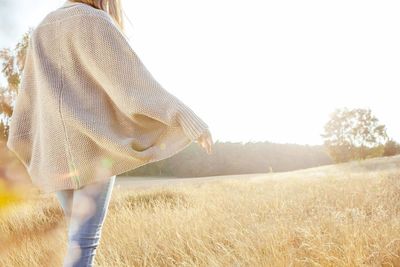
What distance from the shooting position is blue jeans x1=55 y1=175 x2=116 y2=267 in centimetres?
152

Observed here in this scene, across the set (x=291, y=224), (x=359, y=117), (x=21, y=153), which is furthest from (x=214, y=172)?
(x=21, y=153)

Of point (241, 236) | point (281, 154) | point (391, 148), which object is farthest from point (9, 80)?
point (391, 148)

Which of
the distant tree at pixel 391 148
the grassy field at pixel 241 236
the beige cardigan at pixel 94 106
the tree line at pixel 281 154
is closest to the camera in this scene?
the beige cardigan at pixel 94 106

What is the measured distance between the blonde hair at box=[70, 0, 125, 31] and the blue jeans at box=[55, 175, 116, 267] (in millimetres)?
756

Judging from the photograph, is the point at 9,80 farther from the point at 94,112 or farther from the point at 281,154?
the point at 281,154

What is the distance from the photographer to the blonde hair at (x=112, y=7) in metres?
1.72

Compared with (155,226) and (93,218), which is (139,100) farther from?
(155,226)

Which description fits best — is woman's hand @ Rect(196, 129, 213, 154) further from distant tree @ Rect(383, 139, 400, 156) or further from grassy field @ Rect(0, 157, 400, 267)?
distant tree @ Rect(383, 139, 400, 156)

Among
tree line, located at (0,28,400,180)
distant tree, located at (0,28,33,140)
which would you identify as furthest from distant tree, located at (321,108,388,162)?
distant tree, located at (0,28,33,140)

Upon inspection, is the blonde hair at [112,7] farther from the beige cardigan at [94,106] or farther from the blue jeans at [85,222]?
the blue jeans at [85,222]

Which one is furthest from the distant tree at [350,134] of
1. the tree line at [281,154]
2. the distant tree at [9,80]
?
the distant tree at [9,80]

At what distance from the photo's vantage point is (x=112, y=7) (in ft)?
5.92

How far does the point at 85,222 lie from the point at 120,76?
0.61 metres

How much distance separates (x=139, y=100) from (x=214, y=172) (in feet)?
61.6
